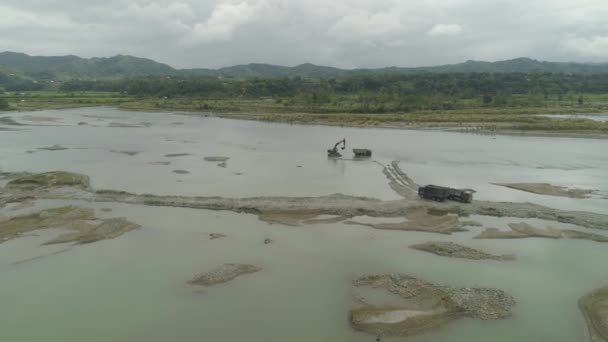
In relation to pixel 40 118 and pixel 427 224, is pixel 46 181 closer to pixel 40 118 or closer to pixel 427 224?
pixel 427 224

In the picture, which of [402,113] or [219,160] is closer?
[219,160]

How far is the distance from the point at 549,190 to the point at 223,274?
85.6ft

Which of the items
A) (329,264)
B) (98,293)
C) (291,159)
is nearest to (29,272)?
(98,293)

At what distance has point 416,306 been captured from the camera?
15.0m

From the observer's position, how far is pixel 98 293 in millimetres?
15984

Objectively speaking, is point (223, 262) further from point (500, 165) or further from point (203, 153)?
point (500, 165)

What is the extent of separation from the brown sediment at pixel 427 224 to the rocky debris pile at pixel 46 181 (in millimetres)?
21881

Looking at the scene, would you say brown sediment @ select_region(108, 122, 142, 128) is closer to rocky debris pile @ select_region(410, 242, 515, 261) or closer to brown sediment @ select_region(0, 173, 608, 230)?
brown sediment @ select_region(0, 173, 608, 230)

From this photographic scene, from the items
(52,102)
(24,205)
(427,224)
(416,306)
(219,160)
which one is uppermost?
(52,102)

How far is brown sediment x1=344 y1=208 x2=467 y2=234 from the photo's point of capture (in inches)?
888

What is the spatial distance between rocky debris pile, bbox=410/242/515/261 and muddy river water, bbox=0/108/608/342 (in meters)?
0.48

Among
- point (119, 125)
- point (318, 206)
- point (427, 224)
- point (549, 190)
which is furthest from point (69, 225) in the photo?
point (119, 125)

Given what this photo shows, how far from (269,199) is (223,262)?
8.87 meters

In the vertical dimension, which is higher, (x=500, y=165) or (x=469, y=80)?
(x=469, y=80)
